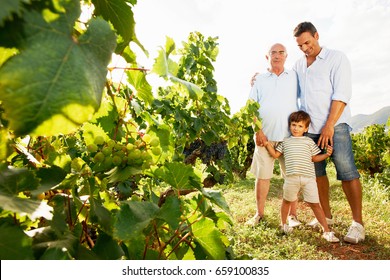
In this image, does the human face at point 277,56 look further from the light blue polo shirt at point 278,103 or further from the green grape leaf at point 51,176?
the green grape leaf at point 51,176

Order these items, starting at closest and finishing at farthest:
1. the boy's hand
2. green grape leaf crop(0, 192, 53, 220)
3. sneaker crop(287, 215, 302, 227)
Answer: green grape leaf crop(0, 192, 53, 220), the boy's hand, sneaker crop(287, 215, 302, 227)

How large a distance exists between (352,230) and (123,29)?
151 inches

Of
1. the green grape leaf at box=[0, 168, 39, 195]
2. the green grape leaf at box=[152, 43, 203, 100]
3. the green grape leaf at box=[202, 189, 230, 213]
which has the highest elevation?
the green grape leaf at box=[152, 43, 203, 100]

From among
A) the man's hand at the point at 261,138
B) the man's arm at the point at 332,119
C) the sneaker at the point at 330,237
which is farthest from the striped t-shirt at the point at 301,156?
the sneaker at the point at 330,237

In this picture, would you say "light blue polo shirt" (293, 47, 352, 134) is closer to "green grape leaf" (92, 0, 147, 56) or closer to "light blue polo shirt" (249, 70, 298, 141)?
"light blue polo shirt" (249, 70, 298, 141)

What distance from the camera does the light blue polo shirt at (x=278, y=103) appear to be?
425 cm

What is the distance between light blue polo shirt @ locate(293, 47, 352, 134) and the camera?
12.1 feet

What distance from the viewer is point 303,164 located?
13.0ft

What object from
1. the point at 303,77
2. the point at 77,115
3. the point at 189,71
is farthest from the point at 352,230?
the point at 77,115

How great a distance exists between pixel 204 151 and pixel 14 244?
403cm

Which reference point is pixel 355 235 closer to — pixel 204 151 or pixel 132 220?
pixel 204 151

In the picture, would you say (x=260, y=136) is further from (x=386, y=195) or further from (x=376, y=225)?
(x=386, y=195)

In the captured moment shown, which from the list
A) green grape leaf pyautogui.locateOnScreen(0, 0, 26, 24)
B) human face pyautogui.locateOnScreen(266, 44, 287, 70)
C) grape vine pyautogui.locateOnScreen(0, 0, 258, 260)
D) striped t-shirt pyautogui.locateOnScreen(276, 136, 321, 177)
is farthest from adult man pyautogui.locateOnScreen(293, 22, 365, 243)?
green grape leaf pyautogui.locateOnScreen(0, 0, 26, 24)

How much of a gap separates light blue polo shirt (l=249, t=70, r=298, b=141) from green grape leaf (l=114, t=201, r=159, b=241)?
3.59 metres
